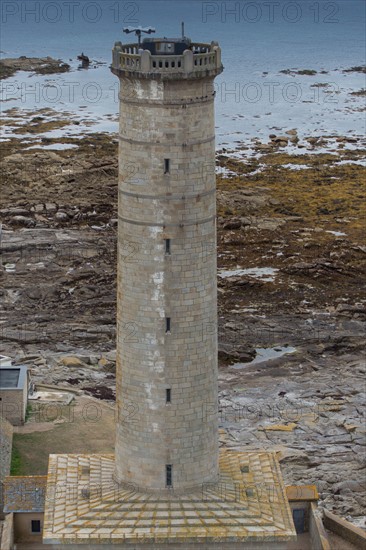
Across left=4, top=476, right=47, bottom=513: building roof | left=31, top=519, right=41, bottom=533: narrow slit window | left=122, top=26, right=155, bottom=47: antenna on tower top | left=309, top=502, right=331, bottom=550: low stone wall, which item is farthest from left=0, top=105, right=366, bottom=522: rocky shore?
left=31, top=519, right=41, bottom=533: narrow slit window

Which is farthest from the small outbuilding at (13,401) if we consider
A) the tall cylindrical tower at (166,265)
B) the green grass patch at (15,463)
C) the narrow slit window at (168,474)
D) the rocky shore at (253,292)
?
the narrow slit window at (168,474)

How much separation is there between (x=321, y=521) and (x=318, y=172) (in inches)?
2185

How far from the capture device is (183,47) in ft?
84.3

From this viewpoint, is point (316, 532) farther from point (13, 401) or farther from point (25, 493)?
point (13, 401)

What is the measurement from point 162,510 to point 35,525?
5845 millimetres

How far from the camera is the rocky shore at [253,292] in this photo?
44.4 meters

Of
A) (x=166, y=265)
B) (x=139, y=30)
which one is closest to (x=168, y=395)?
(x=166, y=265)

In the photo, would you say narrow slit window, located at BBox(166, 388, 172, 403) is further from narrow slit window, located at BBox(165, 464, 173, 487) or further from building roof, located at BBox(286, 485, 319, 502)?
building roof, located at BBox(286, 485, 319, 502)

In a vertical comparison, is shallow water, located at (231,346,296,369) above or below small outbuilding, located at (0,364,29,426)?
below

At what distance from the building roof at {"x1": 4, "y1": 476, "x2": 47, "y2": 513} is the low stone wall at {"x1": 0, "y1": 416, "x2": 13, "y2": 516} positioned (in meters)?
0.95

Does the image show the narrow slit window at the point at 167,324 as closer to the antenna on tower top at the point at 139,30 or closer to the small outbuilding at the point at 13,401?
the antenna on tower top at the point at 139,30

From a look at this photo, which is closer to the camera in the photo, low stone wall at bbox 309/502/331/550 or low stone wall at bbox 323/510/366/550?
low stone wall at bbox 309/502/331/550

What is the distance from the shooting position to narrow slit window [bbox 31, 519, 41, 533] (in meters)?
31.7

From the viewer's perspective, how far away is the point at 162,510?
27453 mm
